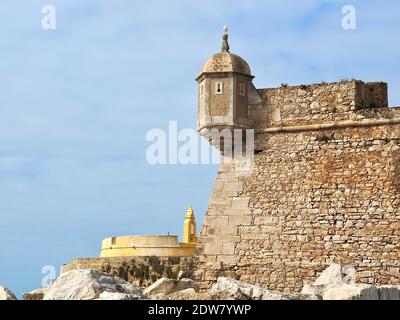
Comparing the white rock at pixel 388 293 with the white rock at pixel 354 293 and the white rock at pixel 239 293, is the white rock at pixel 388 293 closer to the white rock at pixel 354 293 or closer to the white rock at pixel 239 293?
the white rock at pixel 354 293

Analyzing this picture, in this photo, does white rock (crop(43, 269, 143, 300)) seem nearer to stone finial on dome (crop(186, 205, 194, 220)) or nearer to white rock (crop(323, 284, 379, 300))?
white rock (crop(323, 284, 379, 300))

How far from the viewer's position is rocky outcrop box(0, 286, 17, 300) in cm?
1281

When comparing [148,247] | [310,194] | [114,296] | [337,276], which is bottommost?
[114,296]

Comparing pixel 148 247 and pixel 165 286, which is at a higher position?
pixel 148 247

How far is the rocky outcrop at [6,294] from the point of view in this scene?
504 inches

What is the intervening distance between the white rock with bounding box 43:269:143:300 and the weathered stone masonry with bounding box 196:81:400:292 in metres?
4.55

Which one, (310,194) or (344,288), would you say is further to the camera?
(310,194)

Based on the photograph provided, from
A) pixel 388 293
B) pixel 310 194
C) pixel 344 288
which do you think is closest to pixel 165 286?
pixel 310 194

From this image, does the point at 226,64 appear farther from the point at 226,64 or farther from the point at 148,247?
the point at 148,247

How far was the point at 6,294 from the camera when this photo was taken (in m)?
13.0

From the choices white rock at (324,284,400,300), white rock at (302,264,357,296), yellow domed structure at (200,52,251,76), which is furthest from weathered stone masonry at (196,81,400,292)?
white rock at (324,284,400,300)

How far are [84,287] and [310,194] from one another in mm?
6070

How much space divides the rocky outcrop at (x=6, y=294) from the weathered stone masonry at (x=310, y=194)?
17.8ft
